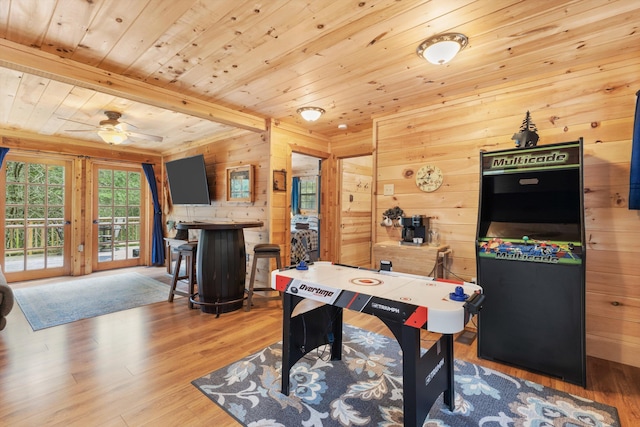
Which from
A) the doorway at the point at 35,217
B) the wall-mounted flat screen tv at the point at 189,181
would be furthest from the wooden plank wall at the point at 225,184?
the doorway at the point at 35,217

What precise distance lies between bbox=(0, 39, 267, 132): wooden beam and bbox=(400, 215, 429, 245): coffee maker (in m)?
2.31

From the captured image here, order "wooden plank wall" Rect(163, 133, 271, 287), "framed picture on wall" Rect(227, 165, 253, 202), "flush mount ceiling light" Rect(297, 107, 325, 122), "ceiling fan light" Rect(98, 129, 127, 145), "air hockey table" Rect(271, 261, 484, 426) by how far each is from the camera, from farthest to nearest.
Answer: "framed picture on wall" Rect(227, 165, 253, 202)
"wooden plank wall" Rect(163, 133, 271, 287)
"ceiling fan light" Rect(98, 129, 127, 145)
"flush mount ceiling light" Rect(297, 107, 325, 122)
"air hockey table" Rect(271, 261, 484, 426)

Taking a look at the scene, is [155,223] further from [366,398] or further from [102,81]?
[366,398]

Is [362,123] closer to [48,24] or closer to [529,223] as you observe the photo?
[529,223]

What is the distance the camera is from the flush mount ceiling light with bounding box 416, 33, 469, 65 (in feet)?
6.74

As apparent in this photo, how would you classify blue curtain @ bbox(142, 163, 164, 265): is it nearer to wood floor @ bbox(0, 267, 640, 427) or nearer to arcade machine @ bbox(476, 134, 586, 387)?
wood floor @ bbox(0, 267, 640, 427)

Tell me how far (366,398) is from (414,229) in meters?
1.82

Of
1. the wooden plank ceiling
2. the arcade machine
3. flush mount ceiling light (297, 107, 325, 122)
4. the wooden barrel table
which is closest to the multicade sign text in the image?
the arcade machine

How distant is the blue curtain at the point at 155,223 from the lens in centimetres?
595

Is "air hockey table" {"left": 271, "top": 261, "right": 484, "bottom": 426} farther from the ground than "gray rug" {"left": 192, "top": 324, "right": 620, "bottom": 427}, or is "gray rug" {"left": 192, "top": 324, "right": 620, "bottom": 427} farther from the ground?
"air hockey table" {"left": 271, "top": 261, "right": 484, "bottom": 426}

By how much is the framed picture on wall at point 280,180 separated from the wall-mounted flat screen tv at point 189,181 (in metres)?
1.40

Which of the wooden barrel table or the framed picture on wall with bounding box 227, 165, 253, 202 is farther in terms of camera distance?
the framed picture on wall with bounding box 227, 165, 253, 202

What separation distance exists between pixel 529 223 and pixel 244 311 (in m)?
2.84

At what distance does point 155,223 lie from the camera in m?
6.00
